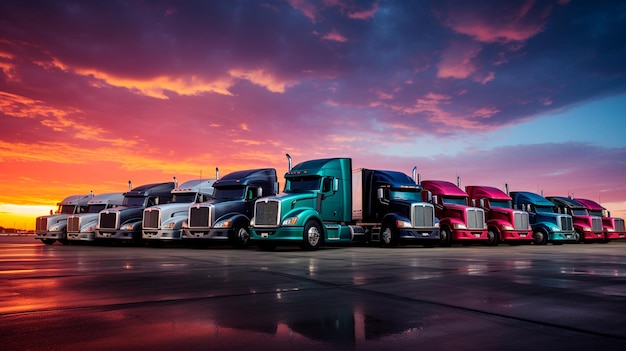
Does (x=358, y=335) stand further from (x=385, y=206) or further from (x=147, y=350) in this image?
(x=385, y=206)

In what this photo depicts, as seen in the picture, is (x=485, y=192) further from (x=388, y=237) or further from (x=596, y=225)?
(x=596, y=225)

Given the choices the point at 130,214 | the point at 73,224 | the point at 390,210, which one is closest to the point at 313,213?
the point at 390,210

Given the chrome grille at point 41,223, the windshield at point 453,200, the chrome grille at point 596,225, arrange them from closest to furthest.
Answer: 1. the windshield at point 453,200
2. the chrome grille at point 41,223
3. the chrome grille at point 596,225

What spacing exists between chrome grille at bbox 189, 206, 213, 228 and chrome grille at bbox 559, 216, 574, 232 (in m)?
20.3

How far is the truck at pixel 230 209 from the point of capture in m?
20.0

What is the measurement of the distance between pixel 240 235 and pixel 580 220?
23291 millimetres

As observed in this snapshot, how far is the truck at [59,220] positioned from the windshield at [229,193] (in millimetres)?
11189

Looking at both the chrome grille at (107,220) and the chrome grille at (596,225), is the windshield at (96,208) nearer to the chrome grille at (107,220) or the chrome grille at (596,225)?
the chrome grille at (107,220)

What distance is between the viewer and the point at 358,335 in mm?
3775

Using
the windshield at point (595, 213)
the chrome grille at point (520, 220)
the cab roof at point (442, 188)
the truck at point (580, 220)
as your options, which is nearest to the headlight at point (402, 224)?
the cab roof at point (442, 188)

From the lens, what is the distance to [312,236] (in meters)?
17.7

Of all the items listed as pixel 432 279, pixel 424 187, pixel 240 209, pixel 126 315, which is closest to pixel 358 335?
pixel 126 315

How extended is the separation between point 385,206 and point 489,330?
697 inches

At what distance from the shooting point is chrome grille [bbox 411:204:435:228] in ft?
69.0
